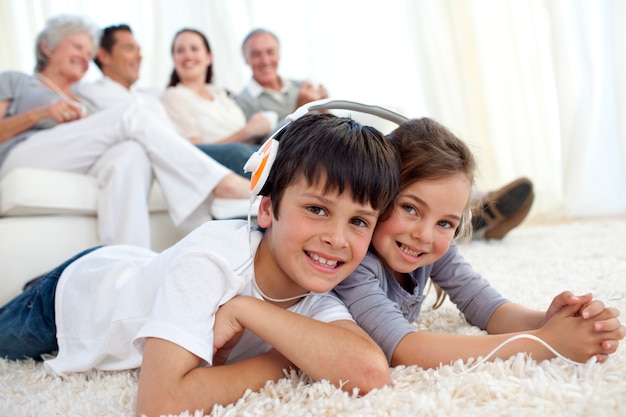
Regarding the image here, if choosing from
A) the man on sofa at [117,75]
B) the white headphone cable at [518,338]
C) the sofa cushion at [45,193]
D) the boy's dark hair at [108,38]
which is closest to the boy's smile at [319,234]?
the white headphone cable at [518,338]

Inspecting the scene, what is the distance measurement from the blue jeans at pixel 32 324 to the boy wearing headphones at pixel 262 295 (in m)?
0.04

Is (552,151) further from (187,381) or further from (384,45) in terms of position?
(187,381)

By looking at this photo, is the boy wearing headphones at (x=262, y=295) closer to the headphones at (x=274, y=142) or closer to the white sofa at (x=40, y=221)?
the headphones at (x=274, y=142)

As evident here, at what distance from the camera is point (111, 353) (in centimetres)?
86

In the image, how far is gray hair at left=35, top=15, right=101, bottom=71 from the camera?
2104mm

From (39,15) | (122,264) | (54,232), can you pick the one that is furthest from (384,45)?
(122,264)

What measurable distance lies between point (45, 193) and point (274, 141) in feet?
3.14

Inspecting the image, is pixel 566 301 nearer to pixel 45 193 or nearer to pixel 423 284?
pixel 423 284

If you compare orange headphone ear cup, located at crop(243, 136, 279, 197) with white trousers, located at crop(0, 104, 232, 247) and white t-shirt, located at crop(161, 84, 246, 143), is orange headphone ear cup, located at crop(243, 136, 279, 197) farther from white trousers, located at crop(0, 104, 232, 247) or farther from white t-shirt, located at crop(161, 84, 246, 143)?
white t-shirt, located at crop(161, 84, 246, 143)

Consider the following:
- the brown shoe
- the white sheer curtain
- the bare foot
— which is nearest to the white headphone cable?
the bare foot

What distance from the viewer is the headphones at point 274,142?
0.80m

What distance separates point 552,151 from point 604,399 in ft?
8.98

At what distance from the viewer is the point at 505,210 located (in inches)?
81.0

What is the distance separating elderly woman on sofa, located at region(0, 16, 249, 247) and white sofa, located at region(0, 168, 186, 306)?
56 mm
